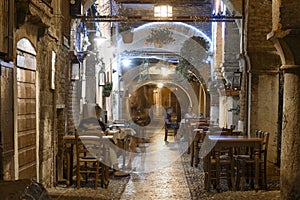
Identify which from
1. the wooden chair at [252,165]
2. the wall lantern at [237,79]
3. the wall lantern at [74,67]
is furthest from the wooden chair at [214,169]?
the wall lantern at [74,67]

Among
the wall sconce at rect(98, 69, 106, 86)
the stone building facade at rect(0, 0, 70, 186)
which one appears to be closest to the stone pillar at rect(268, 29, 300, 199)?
the stone building facade at rect(0, 0, 70, 186)

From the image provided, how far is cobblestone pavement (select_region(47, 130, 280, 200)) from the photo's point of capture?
645cm

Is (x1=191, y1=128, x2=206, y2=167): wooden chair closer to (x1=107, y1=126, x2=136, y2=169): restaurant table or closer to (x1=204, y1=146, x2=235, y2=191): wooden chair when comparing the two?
(x1=107, y1=126, x2=136, y2=169): restaurant table

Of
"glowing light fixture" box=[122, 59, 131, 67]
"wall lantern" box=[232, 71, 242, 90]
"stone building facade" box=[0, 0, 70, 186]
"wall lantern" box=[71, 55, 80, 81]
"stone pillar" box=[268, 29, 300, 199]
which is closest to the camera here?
"stone building facade" box=[0, 0, 70, 186]

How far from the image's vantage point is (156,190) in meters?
7.01

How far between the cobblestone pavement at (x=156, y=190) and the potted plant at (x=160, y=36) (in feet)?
34.5

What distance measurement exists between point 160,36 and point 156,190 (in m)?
12.1

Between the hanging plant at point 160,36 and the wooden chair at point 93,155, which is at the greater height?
the hanging plant at point 160,36

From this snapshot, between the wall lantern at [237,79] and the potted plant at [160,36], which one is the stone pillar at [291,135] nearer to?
the wall lantern at [237,79]

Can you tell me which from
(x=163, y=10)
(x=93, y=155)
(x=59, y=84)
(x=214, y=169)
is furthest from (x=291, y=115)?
(x=163, y=10)

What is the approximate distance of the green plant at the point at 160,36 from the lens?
18.1 metres

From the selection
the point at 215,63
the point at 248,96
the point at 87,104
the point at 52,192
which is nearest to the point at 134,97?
the point at 215,63

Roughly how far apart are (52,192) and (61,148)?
1036mm

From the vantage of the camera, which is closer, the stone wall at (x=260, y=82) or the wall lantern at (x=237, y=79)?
the stone wall at (x=260, y=82)
